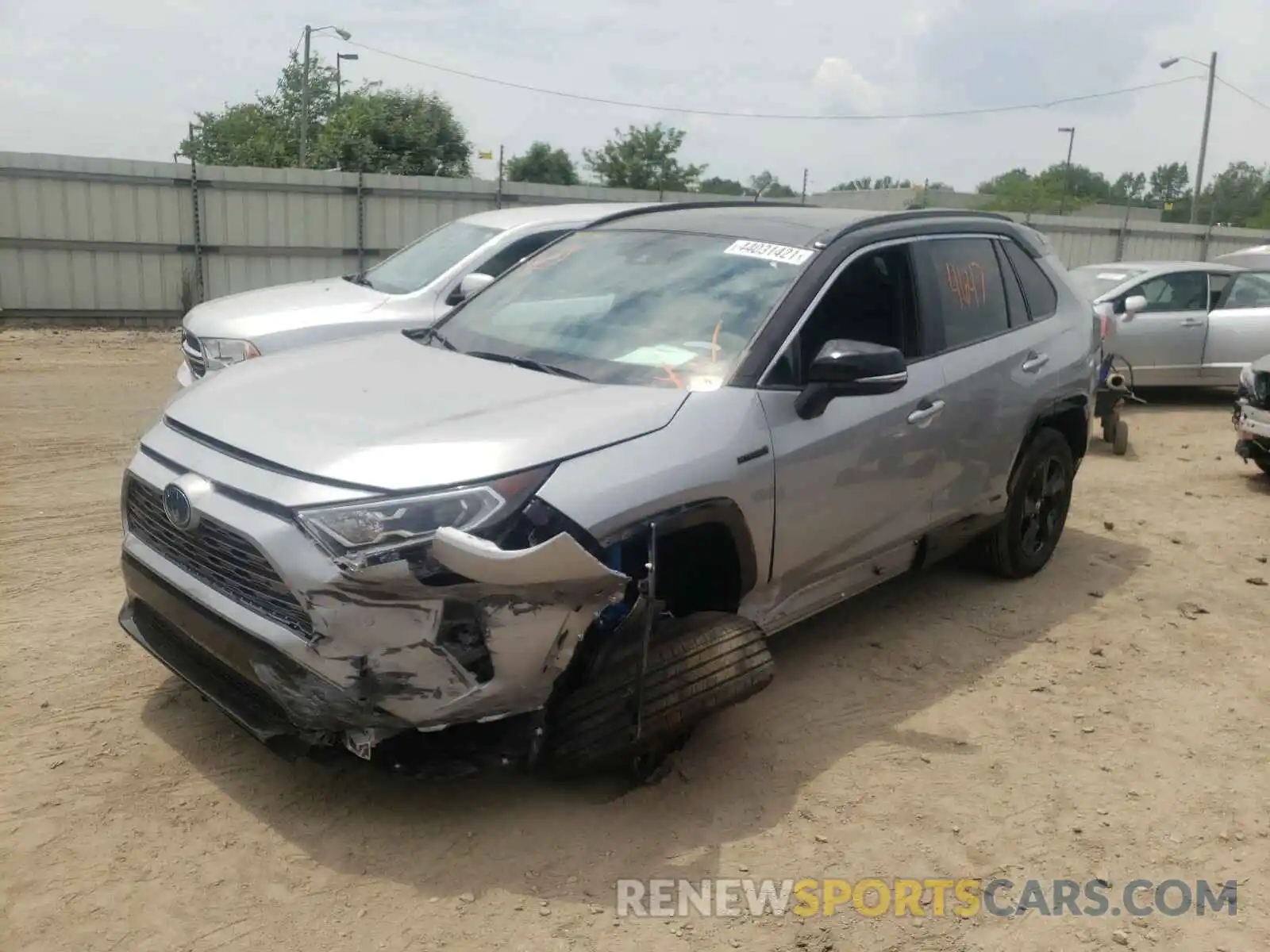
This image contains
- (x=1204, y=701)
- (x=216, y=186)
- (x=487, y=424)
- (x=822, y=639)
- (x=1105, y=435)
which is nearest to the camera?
(x=487, y=424)

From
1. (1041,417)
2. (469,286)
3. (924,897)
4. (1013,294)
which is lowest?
(924,897)

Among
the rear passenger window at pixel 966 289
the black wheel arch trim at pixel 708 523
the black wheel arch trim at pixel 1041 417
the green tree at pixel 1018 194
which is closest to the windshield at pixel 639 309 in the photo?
the black wheel arch trim at pixel 708 523

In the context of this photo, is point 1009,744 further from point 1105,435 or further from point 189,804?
point 1105,435

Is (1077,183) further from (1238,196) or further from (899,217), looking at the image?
(899,217)

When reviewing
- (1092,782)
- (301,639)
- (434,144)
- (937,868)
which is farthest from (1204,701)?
(434,144)

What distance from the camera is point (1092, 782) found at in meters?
3.77

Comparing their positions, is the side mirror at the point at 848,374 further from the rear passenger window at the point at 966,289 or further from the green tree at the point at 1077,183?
the green tree at the point at 1077,183

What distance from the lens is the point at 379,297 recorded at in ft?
25.5

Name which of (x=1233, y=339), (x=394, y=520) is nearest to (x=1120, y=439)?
(x=1233, y=339)

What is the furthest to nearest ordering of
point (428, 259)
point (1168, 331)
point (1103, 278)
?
point (1103, 278) → point (1168, 331) → point (428, 259)

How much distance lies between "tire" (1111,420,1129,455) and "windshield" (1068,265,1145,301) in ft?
7.46

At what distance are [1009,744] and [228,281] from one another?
45.6 ft

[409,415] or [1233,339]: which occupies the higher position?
[409,415]

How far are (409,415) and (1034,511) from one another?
3663mm
